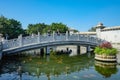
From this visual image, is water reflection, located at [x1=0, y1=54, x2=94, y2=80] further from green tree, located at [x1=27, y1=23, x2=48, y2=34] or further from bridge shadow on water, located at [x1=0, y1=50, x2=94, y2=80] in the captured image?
green tree, located at [x1=27, y1=23, x2=48, y2=34]

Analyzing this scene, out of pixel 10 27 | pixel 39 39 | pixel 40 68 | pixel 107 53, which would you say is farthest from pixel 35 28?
pixel 40 68

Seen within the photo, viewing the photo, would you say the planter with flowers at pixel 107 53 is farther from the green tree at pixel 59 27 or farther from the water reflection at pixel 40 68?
the green tree at pixel 59 27

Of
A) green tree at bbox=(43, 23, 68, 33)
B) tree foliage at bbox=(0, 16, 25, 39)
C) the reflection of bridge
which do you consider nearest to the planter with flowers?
the reflection of bridge

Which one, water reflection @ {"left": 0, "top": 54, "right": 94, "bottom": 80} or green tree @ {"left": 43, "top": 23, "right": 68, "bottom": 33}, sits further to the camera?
green tree @ {"left": 43, "top": 23, "right": 68, "bottom": 33}

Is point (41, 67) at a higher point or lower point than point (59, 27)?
lower

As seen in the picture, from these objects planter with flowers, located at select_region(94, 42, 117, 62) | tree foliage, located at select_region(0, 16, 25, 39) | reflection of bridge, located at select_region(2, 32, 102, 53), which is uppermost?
tree foliage, located at select_region(0, 16, 25, 39)

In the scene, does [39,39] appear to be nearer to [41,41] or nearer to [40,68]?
[41,41]

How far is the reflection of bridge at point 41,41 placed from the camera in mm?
17938

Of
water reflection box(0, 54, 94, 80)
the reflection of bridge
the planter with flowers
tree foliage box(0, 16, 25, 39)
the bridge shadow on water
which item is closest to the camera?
water reflection box(0, 54, 94, 80)

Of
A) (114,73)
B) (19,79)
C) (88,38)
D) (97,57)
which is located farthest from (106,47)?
(19,79)

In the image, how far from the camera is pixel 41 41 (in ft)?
65.9

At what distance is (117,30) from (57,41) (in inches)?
421

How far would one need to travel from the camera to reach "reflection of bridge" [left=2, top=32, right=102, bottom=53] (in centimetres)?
1794

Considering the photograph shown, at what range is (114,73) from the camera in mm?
13000
